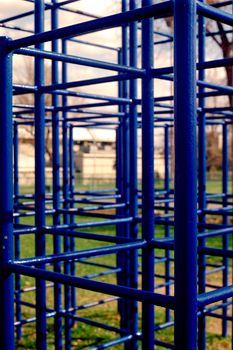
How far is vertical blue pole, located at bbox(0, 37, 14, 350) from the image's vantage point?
86.0 inches

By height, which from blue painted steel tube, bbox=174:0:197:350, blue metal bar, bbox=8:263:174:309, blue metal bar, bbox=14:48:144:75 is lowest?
blue metal bar, bbox=8:263:174:309

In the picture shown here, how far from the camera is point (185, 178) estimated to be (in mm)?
1642

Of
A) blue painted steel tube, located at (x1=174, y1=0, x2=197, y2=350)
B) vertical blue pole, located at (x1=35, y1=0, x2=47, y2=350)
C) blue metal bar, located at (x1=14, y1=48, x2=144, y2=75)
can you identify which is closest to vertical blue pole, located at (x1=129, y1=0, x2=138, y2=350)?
vertical blue pole, located at (x1=35, y1=0, x2=47, y2=350)

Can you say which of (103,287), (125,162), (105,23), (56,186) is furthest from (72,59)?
(125,162)

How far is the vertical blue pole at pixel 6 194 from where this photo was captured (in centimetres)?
218

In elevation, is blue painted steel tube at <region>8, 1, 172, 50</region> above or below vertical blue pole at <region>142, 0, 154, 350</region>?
above

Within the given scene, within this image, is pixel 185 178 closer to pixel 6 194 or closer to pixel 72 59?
pixel 6 194

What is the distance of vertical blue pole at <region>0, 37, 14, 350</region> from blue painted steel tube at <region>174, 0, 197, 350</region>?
80cm

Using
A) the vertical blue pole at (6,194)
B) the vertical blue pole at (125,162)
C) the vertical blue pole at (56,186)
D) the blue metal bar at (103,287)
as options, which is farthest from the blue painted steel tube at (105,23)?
the vertical blue pole at (125,162)

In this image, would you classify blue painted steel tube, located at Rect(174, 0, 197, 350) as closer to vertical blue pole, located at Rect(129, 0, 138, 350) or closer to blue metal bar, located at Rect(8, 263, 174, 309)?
blue metal bar, located at Rect(8, 263, 174, 309)

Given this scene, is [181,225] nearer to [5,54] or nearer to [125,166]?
[5,54]

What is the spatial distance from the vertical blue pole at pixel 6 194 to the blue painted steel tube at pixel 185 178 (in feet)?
2.64

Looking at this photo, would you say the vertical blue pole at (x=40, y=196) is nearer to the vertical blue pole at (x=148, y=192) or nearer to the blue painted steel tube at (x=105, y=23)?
the vertical blue pole at (x=148, y=192)

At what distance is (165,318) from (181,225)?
5474 millimetres
